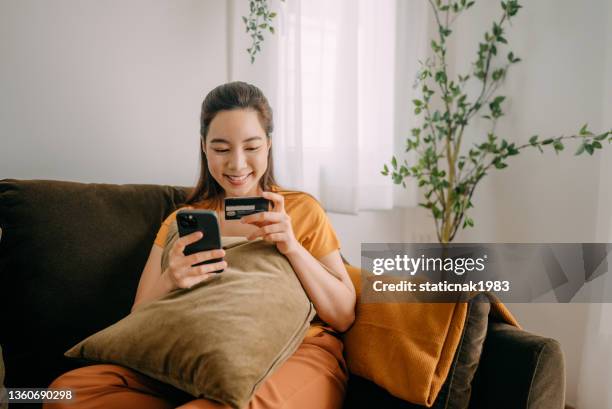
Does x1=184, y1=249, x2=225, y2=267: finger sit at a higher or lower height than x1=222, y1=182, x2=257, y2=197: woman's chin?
lower

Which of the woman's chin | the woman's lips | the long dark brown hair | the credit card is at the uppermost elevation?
the long dark brown hair

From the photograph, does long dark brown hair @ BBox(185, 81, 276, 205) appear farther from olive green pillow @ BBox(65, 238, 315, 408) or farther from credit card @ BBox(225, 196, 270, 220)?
olive green pillow @ BBox(65, 238, 315, 408)

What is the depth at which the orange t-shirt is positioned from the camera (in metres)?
1.05

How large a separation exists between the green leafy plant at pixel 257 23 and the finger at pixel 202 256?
1000mm

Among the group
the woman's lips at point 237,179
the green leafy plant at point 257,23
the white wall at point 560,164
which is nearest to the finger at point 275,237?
the woman's lips at point 237,179

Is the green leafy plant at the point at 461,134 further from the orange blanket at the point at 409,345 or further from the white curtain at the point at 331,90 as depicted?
the orange blanket at the point at 409,345

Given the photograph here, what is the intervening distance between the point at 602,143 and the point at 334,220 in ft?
3.31

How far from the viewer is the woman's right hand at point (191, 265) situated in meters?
0.86

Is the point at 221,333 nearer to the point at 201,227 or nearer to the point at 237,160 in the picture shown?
the point at 201,227

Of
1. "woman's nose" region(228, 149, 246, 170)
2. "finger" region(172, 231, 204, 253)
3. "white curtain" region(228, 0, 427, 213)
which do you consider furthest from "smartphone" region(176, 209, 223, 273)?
"white curtain" region(228, 0, 427, 213)

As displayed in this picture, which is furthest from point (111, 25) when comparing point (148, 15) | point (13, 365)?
point (13, 365)

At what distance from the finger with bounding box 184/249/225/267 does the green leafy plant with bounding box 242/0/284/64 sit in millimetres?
1000

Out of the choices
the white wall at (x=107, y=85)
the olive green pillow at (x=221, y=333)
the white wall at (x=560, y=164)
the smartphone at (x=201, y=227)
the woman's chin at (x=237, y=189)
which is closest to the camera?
the olive green pillow at (x=221, y=333)

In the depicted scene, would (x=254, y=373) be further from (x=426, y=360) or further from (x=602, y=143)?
(x=602, y=143)
